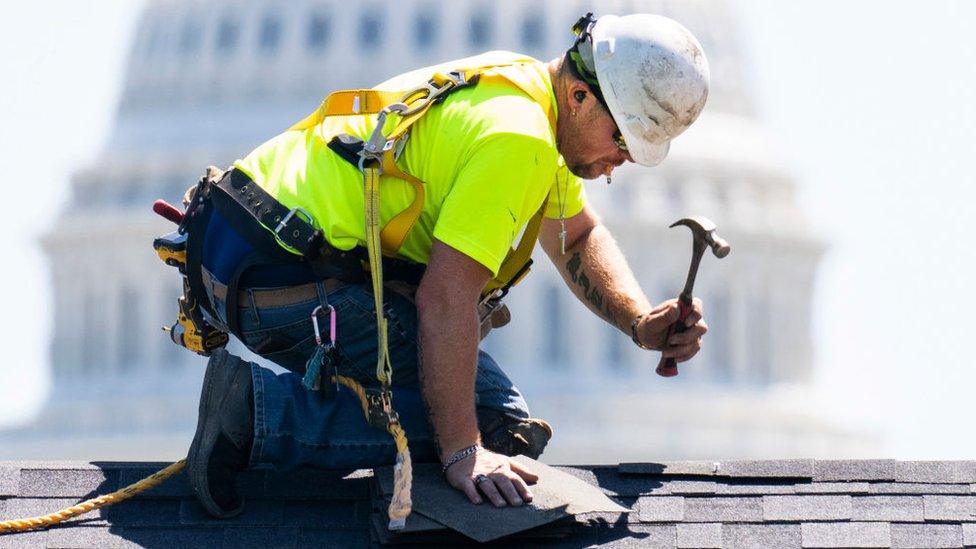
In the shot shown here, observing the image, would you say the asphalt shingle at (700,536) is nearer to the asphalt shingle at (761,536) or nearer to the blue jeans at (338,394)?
the asphalt shingle at (761,536)

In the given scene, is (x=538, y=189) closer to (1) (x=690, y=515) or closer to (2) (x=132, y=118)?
(1) (x=690, y=515)

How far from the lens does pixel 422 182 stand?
8328mm

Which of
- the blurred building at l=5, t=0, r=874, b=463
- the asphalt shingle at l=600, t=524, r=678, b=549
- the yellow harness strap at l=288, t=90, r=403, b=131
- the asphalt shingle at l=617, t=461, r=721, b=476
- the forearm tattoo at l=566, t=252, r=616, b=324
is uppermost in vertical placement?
the blurred building at l=5, t=0, r=874, b=463

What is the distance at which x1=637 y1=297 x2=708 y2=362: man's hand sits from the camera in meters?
9.14

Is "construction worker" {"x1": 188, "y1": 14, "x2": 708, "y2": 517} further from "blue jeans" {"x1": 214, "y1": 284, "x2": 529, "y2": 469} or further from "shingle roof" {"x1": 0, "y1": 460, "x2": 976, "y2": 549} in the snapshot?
"shingle roof" {"x1": 0, "y1": 460, "x2": 976, "y2": 549}

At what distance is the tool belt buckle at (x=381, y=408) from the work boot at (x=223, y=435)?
39 cm

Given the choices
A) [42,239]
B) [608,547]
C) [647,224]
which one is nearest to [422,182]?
[608,547]

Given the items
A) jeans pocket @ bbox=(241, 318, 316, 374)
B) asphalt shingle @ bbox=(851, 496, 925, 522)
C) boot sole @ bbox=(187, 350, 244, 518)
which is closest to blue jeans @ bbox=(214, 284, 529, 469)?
jeans pocket @ bbox=(241, 318, 316, 374)

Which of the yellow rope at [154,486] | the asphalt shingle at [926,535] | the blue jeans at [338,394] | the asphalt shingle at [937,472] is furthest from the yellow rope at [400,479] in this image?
the asphalt shingle at [937,472]

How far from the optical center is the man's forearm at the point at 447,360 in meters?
8.08

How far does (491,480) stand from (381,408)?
0.59 meters

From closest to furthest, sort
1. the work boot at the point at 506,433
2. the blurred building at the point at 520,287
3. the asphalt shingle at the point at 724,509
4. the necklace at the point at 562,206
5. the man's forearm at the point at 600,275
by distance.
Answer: the asphalt shingle at the point at 724,509 < the work boot at the point at 506,433 < the necklace at the point at 562,206 < the man's forearm at the point at 600,275 < the blurred building at the point at 520,287

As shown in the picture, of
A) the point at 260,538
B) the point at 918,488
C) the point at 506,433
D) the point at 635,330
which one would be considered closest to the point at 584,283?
the point at 635,330

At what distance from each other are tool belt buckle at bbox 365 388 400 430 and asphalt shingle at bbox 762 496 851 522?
1236 mm
